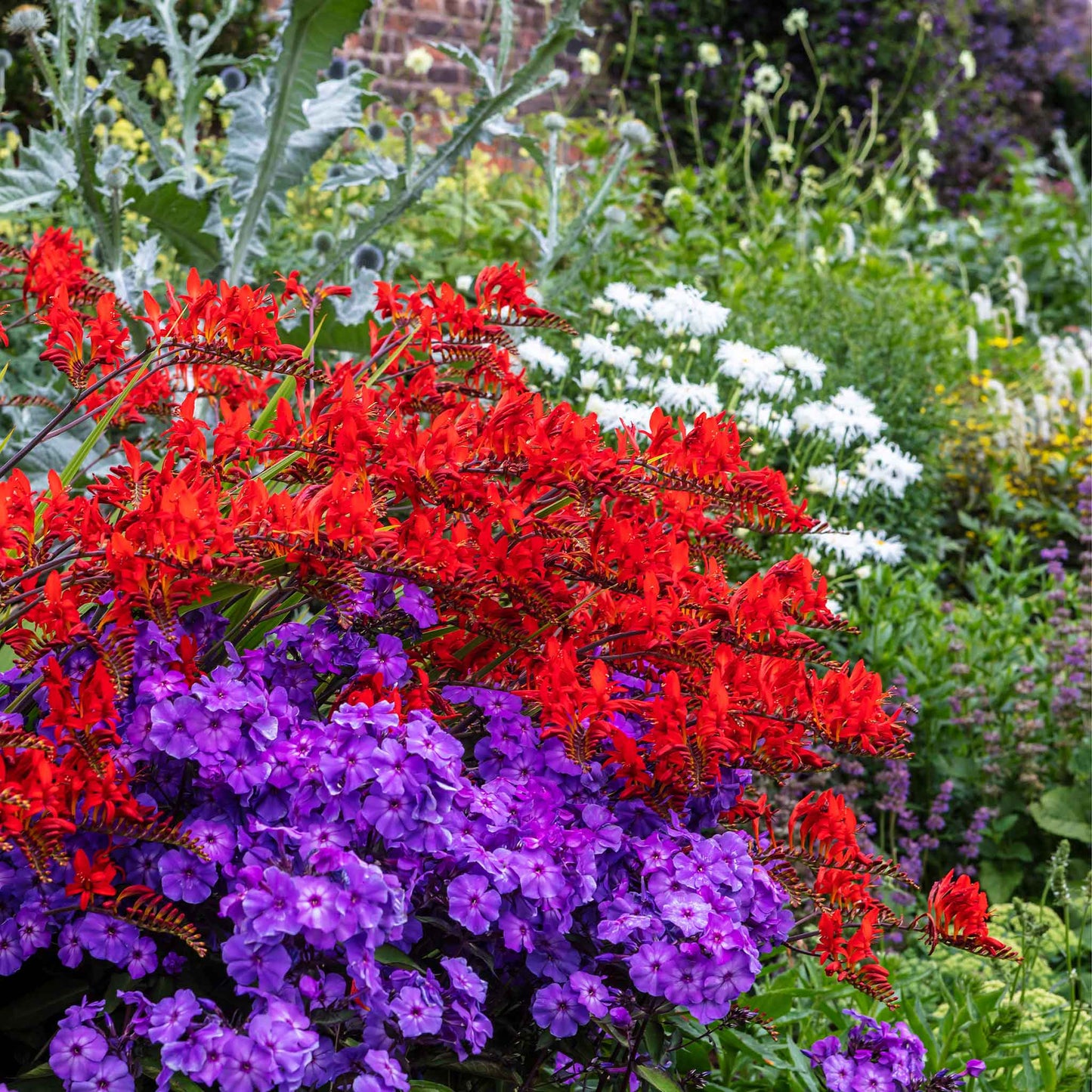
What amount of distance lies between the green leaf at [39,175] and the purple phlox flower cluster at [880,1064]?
2656 millimetres

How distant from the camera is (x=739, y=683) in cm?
150

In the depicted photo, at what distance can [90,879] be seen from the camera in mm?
1245

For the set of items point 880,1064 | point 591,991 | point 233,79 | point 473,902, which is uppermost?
point 233,79

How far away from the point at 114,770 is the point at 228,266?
231 centimetres

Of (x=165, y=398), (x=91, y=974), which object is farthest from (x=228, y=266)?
(x=91, y=974)

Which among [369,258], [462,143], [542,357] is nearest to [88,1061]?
[542,357]

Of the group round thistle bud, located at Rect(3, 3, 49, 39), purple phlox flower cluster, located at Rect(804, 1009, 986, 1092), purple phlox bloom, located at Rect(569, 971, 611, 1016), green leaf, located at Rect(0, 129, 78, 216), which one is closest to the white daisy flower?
green leaf, located at Rect(0, 129, 78, 216)

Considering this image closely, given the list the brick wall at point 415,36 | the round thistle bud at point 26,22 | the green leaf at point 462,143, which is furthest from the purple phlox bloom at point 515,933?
the brick wall at point 415,36

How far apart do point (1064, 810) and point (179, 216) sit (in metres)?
2.67

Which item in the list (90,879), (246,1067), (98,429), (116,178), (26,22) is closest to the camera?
(246,1067)

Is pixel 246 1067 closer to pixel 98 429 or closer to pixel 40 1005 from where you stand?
pixel 40 1005

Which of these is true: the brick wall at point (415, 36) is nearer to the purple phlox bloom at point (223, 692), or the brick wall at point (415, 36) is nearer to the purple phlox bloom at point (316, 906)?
the purple phlox bloom at point (223, 692)

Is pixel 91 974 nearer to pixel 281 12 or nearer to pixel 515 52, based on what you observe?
pixel 281 12

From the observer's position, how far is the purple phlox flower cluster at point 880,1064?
1.49 meters
